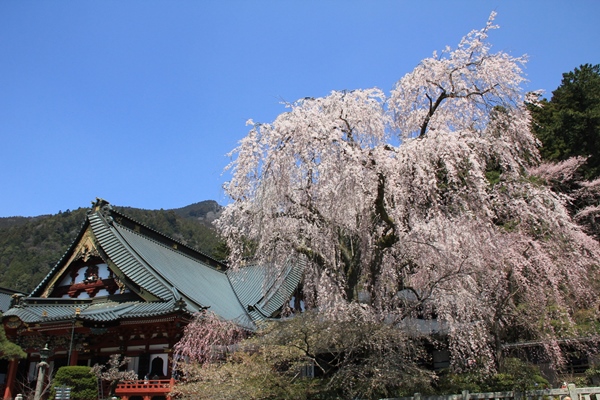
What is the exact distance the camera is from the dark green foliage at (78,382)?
1125 centimetres

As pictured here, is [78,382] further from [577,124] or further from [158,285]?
[577,124]

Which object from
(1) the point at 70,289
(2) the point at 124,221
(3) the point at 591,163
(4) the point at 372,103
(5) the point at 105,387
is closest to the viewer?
(4) the point at 372,103

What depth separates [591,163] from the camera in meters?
23.5

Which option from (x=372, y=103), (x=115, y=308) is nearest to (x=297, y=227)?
(x=372, y=103)

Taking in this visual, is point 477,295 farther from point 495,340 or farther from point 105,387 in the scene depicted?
point 105,387

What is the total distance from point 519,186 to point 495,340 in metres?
4.69

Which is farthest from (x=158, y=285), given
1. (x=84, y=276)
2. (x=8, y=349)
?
(x=8, y=349)

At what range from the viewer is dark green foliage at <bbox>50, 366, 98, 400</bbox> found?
1125cm

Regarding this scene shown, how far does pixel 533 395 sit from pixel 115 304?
11655 mm

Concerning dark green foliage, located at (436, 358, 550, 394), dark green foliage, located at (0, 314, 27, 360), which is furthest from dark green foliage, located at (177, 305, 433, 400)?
dark green foliage, located at (0, 314, 27, 360)

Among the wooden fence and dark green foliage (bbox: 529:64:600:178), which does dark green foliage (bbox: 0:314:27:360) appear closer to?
the wooden fence

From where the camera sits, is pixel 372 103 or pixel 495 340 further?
pixel 495 340

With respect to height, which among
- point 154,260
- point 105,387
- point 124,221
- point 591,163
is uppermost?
point 591,163

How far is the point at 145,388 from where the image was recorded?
480 inches
